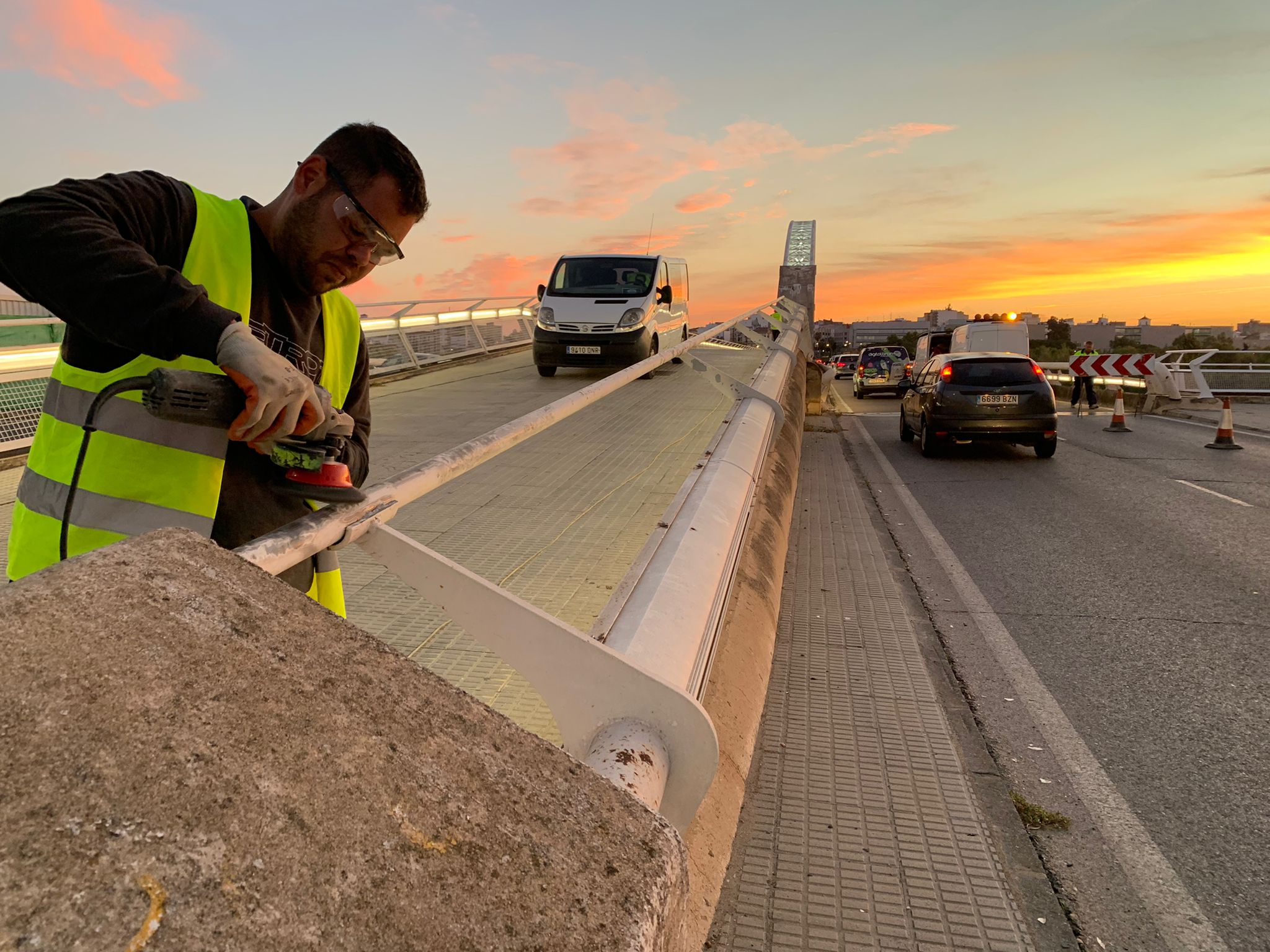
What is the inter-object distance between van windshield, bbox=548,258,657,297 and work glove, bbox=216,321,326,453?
1524 centimetres

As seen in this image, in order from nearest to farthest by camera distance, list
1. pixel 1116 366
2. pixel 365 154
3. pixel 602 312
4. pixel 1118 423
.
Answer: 1. pixel 365 154
2. pixel 602 312
3. pixel 1118 423
4. pixel 1116 366

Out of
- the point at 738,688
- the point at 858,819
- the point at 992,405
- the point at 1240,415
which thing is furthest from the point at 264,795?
the point at 1240,415

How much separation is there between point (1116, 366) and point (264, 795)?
77.9 ft

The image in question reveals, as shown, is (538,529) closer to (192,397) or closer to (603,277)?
(192,397)

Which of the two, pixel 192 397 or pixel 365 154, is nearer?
pixel 192 397

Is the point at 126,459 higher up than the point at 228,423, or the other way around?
the point at 228,423

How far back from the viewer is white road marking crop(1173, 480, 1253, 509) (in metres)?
9.38

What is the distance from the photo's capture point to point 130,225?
5.94ft

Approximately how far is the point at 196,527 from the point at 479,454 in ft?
2.45

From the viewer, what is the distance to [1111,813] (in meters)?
3.52

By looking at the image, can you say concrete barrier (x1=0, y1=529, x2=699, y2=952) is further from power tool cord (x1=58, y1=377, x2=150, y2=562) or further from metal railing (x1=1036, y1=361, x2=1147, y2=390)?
metal railing (x1=1036, y1=361, x2=1147, y2=390)

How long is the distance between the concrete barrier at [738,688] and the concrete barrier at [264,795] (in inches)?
31.0

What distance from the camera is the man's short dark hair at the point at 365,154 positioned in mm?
2016

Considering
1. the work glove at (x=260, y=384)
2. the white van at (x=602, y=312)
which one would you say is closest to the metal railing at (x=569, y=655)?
the work glove at (x=260, y=384)
